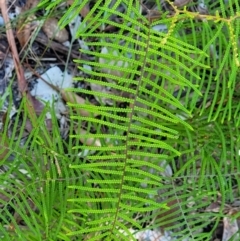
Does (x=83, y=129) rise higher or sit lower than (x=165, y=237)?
higher

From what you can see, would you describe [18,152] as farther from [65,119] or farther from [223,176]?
[223,176]

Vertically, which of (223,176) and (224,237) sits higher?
(223,176)

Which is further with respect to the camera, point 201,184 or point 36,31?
point 36,31

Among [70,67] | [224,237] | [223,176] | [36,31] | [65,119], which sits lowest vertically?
[224,237]

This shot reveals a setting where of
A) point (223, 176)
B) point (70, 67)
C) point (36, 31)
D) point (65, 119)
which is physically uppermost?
point (36, 31)

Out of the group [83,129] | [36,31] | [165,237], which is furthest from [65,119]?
[165,237]

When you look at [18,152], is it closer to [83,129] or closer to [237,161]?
[83,129]

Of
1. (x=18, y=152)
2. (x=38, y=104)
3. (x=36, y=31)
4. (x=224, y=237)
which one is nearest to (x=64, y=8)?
(x=36, y=31)

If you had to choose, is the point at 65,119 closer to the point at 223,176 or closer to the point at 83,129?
the point at 83,129

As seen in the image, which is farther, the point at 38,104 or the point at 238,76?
the point at 38,104
